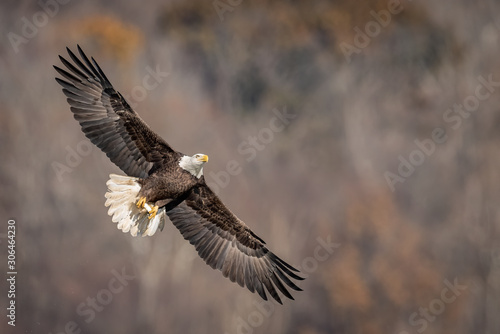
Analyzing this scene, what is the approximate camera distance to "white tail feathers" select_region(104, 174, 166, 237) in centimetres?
743

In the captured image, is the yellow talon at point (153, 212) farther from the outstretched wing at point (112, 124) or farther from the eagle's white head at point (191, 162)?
the eagle's white head at point (191, 162)

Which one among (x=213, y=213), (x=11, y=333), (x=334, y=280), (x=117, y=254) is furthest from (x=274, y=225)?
(x=213, y=213)

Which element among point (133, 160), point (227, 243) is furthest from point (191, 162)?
point (227, 243)

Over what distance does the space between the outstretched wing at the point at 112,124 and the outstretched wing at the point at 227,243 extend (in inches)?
28.1

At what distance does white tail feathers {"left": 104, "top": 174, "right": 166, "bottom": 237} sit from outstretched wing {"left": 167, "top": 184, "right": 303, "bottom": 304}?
0.56 meters

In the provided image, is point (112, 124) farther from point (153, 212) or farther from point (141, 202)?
point (153, 212)

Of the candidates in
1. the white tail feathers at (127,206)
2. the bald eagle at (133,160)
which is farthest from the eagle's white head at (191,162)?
the white tail feathers at (127,206)

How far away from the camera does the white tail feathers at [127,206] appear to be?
743 centimetres

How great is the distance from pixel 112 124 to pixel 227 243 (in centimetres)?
187

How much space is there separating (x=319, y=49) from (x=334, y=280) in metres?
6.02

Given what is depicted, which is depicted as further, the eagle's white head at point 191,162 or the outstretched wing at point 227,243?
the outstretched wing at point 227,243

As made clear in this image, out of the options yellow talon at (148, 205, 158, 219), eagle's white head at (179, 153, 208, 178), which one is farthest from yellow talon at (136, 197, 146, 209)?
eagle's white head at (179, 153, 208, 178)

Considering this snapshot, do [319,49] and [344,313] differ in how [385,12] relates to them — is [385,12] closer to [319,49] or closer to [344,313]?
A: [319,49]

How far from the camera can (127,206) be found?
295 inches
